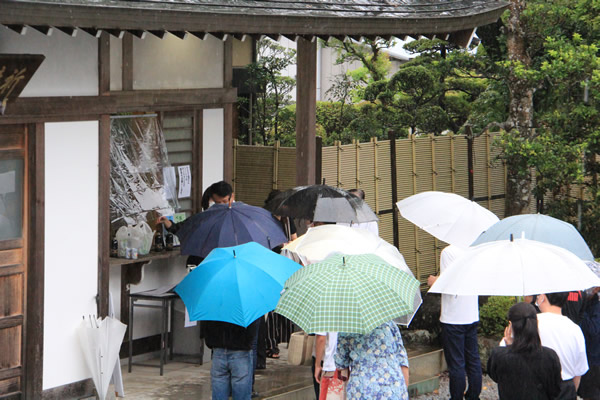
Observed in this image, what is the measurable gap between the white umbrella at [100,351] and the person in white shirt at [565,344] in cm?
408

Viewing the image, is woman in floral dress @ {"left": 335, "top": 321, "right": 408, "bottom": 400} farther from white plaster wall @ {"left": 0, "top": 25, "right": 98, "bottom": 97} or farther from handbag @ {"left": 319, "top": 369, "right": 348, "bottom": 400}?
white plaster wall @ {"left": 0, "top": 25, "right": 98, "bottom": 97}

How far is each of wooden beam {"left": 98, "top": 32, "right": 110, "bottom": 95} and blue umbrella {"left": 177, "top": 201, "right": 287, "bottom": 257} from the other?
1535 mm

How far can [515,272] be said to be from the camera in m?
7.66

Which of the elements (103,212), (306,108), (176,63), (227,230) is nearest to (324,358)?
(227,230)

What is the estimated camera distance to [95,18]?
757 centimetres

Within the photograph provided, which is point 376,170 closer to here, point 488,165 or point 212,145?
point 488,165

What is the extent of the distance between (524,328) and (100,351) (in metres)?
4.36

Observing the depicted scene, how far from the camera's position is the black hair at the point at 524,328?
6664 mm

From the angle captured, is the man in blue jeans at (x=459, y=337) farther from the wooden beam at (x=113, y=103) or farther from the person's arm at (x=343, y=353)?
the wooden beam at (x=113, y=103)

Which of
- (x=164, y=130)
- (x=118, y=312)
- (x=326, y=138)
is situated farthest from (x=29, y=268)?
(x=326, y=138)

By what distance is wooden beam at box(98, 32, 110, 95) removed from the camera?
30.8ft

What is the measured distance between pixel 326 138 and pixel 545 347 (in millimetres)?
11675

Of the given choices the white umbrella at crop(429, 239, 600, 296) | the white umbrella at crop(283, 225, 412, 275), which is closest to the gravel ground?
the white umbrella at crop(283, 225, 412, 275)

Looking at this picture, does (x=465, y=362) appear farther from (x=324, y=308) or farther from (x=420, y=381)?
(x=324, y=308)
